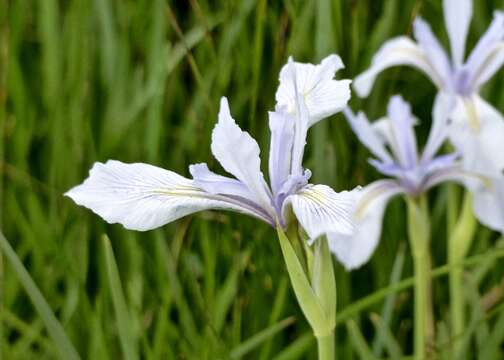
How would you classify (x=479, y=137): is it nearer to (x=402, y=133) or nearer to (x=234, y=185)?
(x=402, y=133)

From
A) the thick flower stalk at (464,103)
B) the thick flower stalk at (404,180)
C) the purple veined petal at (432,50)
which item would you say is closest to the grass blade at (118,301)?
the thick flower stalk at (404,180)

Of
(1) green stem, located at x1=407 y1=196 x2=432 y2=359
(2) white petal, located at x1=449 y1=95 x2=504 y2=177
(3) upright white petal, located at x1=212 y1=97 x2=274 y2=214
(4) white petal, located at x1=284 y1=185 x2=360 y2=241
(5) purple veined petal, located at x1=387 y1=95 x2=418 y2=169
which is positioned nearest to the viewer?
(4) white petal, located at x1=284 y1=185 x2=360 y2=241

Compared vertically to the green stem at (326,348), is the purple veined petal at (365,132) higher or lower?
higher

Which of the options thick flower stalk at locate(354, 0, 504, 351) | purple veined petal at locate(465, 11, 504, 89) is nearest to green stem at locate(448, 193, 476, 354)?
thick flower stalk at locate(354, 0, 504, 351)

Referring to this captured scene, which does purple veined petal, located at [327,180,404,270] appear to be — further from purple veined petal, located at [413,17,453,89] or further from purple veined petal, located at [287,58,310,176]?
purple veined petal, located at [287,58,310,176]

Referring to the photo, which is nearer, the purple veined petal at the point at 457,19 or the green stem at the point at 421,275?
the green stem at the point at 421,275

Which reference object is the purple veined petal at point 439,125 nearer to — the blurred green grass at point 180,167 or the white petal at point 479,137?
the white petal at point 479,137
